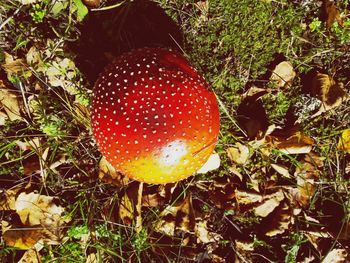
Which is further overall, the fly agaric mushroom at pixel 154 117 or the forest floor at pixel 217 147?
the forest floor at pixel 217 147

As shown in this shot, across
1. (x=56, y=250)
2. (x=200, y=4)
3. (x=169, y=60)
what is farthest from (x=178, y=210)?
(x=200, y=4)

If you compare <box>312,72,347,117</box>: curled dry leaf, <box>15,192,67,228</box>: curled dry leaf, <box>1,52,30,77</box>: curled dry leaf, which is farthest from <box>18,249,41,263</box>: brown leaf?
<box>312,72,347,117</box>: curled dry leaf

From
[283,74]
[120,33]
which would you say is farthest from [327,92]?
[120,33]

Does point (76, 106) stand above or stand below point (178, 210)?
above

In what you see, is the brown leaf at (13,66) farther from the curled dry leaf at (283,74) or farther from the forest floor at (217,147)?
the curled dry leaf at (283,74)

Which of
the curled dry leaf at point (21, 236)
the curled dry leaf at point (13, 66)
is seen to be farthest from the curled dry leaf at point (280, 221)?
the curled dry leaf at point (13, 66)

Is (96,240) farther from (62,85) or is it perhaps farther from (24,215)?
Answer: (62,85)

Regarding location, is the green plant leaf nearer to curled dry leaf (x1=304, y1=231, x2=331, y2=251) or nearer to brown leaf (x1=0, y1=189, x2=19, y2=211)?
brown leaf (x1=0, y1=189, x2=19, y2=211)

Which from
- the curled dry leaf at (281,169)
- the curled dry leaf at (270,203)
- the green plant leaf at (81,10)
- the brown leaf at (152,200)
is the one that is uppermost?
the green plant leaf at (81,10)
